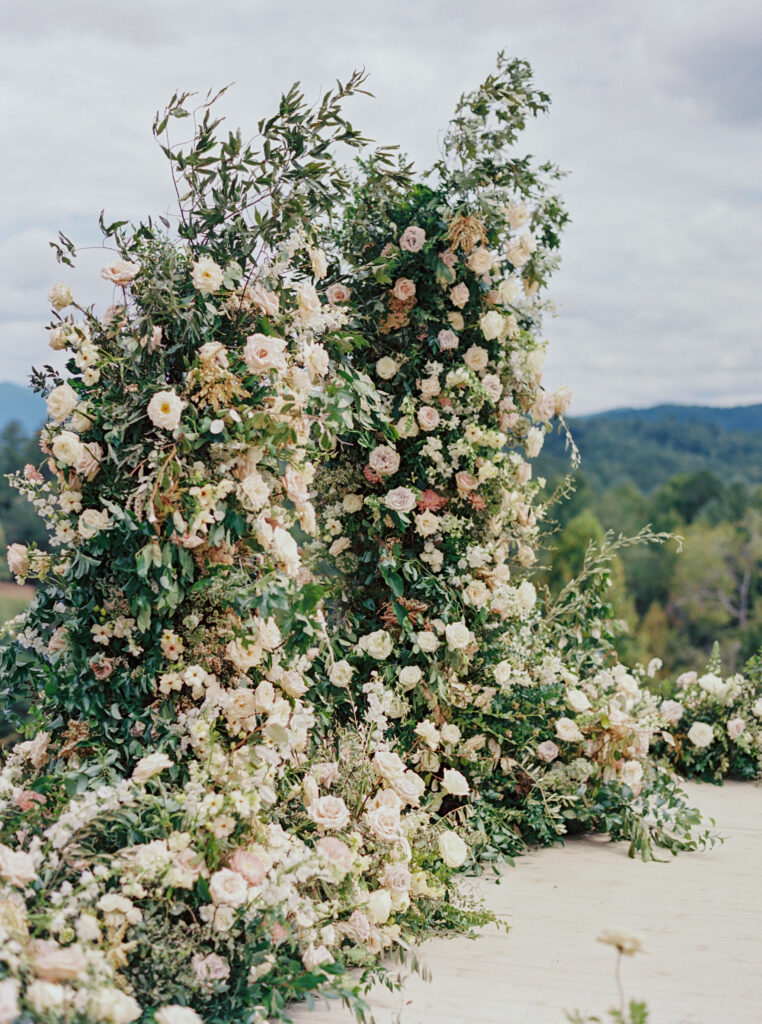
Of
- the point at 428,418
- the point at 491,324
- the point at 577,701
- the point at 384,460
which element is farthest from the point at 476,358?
the point at 577,701

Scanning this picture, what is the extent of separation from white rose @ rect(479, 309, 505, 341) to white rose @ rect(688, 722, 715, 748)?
2.45 metres

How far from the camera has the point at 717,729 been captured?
16.1 ft

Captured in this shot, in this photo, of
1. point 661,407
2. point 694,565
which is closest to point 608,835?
point 694,565

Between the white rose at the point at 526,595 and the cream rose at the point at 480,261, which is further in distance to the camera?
the white rose at the point at 526,595

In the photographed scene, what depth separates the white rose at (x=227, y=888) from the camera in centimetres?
225

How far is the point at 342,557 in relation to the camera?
148 inches

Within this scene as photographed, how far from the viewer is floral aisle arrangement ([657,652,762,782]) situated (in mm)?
4855

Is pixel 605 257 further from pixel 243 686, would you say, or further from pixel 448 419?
pixel 243 686

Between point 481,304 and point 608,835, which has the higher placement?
point 481,304

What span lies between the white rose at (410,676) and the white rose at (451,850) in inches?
25.2

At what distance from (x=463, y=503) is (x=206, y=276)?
1529 millimetres

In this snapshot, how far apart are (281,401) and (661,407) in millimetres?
49680

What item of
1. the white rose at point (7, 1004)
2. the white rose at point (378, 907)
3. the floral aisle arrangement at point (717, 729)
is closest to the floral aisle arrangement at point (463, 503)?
the white rose at point (378, 907)

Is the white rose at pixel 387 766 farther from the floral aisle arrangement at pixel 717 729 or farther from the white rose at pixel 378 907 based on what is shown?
the floral aisle arrangement at pixel 717 729
